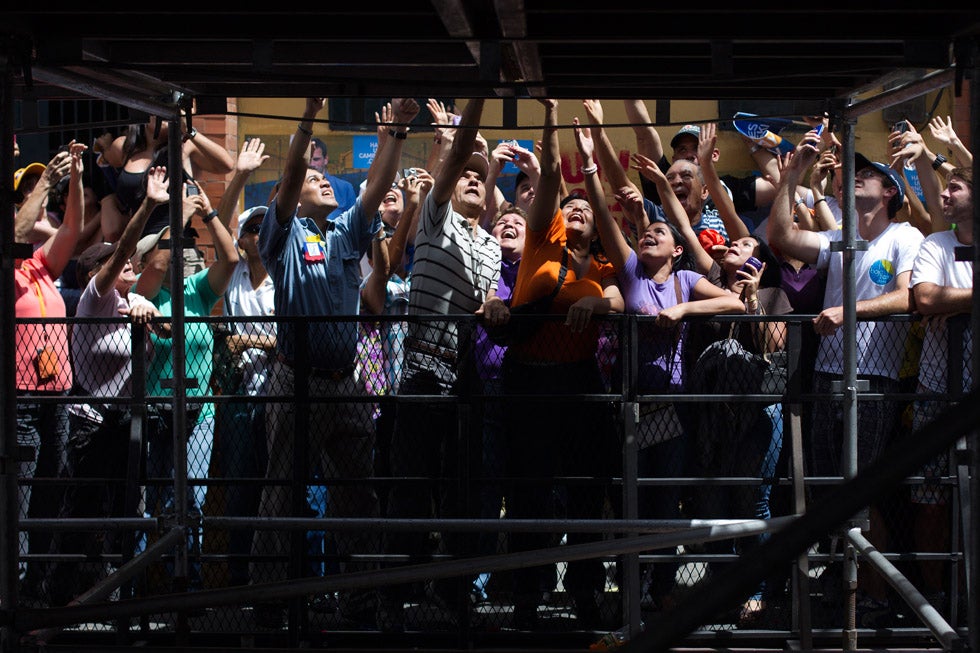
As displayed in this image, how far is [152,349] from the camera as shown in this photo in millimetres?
7137

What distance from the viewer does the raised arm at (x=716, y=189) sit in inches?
309

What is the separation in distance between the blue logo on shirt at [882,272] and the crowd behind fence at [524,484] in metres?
0.65

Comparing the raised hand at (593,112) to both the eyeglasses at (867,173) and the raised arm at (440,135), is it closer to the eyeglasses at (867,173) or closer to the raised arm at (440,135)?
the raised arm at (440,135)

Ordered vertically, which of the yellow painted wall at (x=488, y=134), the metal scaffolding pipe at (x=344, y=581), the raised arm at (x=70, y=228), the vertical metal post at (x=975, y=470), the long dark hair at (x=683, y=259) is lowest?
the metal scaffolding pipe at (x=344, y=581)

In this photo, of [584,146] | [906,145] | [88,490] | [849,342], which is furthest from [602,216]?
[88,490]

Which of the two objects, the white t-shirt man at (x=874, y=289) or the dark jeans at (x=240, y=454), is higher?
the white t-shirt man at (x=874, y=289)

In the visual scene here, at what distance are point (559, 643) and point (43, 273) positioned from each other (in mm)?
3939

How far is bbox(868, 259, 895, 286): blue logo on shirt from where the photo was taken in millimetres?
7168

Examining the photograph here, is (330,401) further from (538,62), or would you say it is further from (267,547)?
(538,62)

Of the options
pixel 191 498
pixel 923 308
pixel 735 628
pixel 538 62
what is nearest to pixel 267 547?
pixel 191 498

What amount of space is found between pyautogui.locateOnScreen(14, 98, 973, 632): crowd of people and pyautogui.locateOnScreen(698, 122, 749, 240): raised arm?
36 cm

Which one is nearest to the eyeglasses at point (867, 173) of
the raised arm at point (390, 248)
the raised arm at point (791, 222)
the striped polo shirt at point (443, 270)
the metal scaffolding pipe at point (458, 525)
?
the raised arm at point (791, 222)

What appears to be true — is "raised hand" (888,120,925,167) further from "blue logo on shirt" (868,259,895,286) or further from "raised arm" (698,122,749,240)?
"raised arm" (698,122,749,240)

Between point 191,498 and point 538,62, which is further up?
point 538,62
